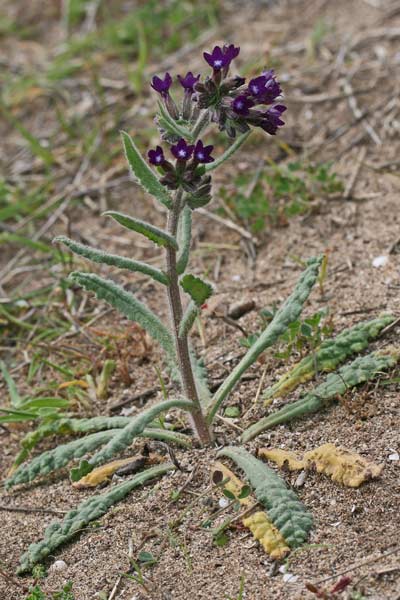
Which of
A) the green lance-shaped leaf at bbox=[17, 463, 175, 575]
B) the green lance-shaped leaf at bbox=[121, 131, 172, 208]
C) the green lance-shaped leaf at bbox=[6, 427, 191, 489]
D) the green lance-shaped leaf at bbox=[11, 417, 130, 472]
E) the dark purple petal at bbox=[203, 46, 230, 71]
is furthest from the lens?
the green lance-shaped leaf at bbox=[11, 417, 130, 472]

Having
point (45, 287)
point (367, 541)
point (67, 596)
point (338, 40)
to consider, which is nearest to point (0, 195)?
point (45, 287)

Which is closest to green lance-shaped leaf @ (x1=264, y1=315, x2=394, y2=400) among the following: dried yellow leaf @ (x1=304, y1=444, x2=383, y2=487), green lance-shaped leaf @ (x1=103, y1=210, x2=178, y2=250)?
dried yellow leaf @ (x1=304, y1=444, x2=383, y2=487)

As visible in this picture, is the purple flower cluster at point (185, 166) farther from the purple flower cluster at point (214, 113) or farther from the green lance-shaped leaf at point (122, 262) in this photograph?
the green lance-shaped leaf at point (122, 262)

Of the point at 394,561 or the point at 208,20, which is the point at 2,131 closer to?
the point at 208,20

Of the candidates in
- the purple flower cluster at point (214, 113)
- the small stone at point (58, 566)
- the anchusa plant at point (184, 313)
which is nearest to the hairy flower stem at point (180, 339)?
the anchusa plant at point (184, 313)

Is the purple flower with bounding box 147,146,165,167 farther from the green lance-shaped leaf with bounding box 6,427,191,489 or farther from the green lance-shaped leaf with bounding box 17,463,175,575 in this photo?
the green lance-shaped leaf with bounding box 17,463,175,575

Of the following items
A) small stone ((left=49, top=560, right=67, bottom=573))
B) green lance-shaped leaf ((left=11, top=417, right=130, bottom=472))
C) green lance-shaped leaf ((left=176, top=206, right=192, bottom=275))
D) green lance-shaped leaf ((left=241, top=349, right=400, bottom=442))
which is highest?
green lance-shaped leaf ((left=176, top=206, right=192, bottom=275))
